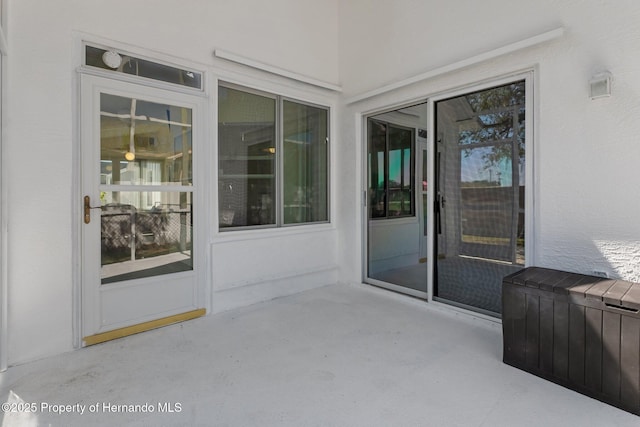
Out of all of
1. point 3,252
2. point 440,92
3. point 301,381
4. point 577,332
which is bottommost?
point 301,381

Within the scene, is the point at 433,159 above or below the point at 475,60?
below

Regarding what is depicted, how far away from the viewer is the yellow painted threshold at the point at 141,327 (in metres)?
2.67

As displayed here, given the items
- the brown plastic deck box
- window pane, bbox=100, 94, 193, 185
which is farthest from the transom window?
the brown plastic deck box

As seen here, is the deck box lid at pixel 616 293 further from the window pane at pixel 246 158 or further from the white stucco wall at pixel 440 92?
the window pane at pixel 246 158

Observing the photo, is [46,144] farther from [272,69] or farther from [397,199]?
[397,199]

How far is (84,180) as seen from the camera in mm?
2635

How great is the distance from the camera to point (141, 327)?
2.91m

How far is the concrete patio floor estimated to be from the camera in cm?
178

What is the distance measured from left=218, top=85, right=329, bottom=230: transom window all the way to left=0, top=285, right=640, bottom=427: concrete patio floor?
1.25 metres

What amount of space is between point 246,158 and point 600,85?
9.93 ft

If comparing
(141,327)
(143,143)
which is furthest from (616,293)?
(143,143)

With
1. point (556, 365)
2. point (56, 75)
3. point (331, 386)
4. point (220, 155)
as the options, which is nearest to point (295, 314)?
point (331, 386)

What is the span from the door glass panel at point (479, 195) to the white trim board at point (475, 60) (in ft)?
0.91

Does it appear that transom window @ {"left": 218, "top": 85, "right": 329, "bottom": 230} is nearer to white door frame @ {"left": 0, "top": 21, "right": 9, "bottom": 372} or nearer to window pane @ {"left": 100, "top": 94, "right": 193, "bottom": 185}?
window pane @ {"left": 100, "top": 94, "right": 193, "bottom": 185}
